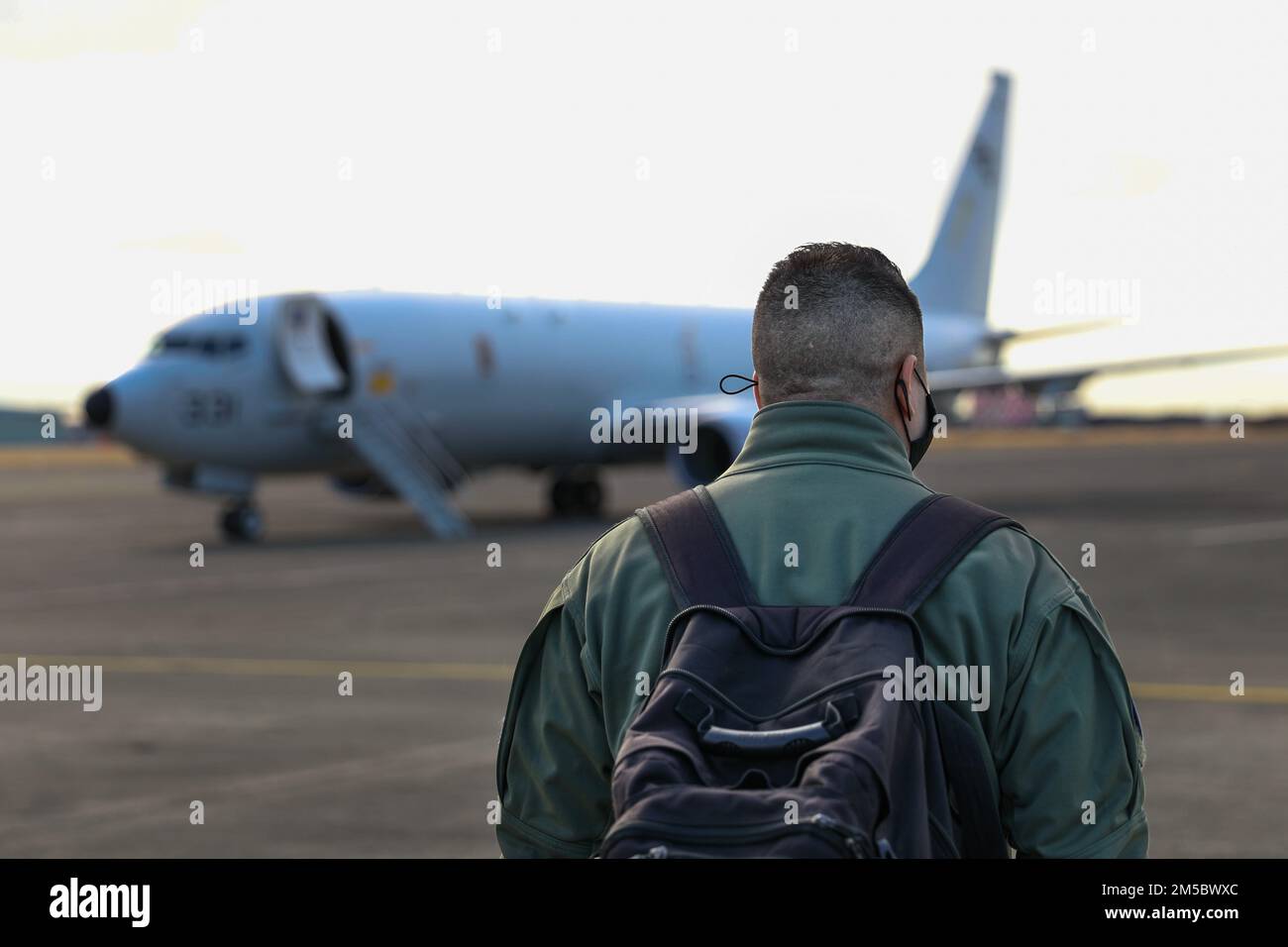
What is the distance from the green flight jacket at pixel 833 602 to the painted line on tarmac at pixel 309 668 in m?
8.11

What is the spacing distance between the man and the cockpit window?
20890 millimetres

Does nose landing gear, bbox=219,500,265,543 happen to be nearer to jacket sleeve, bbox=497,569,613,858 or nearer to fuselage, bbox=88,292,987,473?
fuselage, bbox=88,292,987,473

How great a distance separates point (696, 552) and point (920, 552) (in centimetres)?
29

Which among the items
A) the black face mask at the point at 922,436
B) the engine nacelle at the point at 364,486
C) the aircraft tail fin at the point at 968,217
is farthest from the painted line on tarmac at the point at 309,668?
the aircraft tail fin at the point at 968,217

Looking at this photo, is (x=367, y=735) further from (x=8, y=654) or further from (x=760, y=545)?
(x=760, y=545)

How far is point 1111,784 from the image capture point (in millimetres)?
2135

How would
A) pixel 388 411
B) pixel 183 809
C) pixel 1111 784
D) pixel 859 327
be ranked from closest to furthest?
pixel 1111 784 → pixel 859 327 → pixel 183 809 → pixel 388 411

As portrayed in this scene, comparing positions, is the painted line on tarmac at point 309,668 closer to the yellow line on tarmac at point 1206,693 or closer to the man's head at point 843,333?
the yellow line on tarmac at point 1206,693

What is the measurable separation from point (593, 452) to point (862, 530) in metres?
24.9

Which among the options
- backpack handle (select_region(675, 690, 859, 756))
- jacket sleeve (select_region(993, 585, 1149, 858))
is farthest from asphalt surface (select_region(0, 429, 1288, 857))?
backpack handle (select_region(675, 690, 859, 756))

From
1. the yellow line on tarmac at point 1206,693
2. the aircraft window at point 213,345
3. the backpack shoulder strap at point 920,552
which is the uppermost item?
the aircraft window at point 213,345

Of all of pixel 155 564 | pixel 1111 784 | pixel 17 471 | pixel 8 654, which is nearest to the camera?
pixel 1111 784

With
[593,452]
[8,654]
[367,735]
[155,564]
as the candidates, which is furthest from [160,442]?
[367,735]

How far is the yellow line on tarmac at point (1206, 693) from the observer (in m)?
9.59
